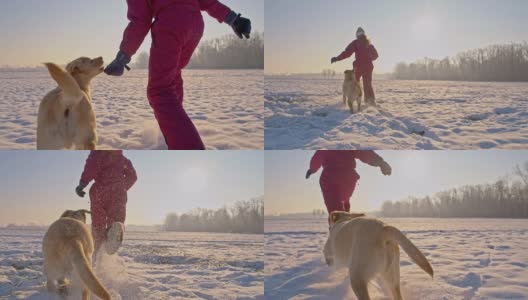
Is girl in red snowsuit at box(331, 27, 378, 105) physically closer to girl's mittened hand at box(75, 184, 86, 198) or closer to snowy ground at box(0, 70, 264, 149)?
snowy ground at box(0, 70, 264, 149)

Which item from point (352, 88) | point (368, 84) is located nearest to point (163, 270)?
point (352, 88)

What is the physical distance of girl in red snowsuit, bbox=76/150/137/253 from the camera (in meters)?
4.31

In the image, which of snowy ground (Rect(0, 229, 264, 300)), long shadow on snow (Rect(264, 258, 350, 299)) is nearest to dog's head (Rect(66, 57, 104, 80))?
snowy ground (Rect(0, 229, 264, 300))

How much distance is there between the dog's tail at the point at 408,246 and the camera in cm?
275

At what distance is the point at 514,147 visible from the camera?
5641 mm

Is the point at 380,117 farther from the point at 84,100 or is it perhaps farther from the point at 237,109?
the point at 84,100

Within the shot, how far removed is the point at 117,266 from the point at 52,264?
117cm

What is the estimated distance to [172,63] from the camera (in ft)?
11.9

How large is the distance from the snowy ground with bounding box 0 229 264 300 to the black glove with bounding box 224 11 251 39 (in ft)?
7.69

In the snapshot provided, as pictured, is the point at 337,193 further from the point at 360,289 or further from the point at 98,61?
the point at 98,61

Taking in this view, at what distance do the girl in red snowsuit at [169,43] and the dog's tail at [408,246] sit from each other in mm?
1775

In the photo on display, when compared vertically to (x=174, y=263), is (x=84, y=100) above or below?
above

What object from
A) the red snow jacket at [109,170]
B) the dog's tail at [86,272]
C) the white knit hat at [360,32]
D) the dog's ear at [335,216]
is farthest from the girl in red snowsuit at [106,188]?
the white knit hat at [360,32]

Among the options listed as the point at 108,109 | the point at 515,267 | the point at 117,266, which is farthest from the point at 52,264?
the point at 108,109
